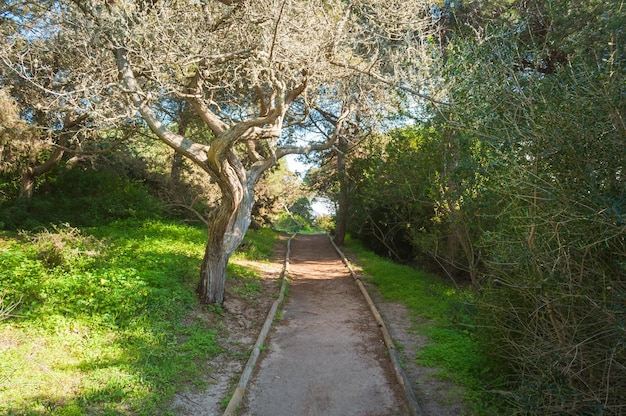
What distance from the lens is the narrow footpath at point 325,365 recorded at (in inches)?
215

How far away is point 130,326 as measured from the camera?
6770 mm

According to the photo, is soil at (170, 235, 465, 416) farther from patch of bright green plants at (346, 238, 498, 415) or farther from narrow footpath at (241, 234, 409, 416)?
patch of bright green plants at (346, 238, 498, 415)

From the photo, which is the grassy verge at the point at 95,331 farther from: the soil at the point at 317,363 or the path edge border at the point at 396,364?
the path edge border at the point at 396,364

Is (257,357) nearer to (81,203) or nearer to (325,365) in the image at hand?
(325,365)

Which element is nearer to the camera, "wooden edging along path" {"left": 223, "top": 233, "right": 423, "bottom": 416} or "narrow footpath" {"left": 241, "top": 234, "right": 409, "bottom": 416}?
"wooden edging along path" {"left": 223, "top": 233, "right": 423, "bottom": 416}

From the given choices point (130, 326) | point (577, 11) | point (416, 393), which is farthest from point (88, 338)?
point (577, 11)

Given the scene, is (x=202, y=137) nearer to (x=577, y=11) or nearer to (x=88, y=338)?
(x=88, y=338)

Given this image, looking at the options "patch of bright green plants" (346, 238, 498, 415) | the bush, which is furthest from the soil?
the bush

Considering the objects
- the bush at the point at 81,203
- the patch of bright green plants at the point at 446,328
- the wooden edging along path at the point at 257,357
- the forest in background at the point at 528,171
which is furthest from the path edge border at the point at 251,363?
the bush at the point at 81,203

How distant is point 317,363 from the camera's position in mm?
6820

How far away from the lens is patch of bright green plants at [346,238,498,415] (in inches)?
228

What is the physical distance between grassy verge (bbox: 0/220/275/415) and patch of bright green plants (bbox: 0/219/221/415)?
0.01 meters

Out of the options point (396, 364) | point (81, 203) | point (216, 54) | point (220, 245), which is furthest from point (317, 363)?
point (81, 203)

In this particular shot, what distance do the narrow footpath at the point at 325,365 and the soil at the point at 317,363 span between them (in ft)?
0.04
